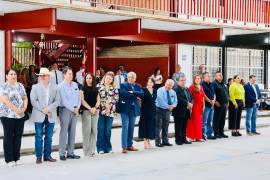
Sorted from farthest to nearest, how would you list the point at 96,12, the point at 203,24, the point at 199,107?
the point at 203,24 < the point at 96,12 < the point at 199,107

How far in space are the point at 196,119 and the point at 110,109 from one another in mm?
3334

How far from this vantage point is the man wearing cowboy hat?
A: 1167cm

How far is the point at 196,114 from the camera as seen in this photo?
616 inches

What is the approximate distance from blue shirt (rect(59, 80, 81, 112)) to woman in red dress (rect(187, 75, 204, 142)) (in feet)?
13.9

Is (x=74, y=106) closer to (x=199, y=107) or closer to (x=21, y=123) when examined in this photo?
(x=21, y=123)

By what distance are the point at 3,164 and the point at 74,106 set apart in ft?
5.62

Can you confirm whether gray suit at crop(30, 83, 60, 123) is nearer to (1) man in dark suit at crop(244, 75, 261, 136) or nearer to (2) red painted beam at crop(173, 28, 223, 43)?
(1) man in dark suit at crop(244, 75, 261, 136)

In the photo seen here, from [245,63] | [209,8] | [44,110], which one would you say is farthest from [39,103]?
[245,63]

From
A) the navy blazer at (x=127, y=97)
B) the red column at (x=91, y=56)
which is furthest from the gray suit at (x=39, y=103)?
the red column at (x=91, y=56)

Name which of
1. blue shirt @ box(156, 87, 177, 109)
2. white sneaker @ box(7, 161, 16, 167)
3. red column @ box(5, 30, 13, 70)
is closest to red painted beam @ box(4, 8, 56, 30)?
red column @ box(5, 30, 13, 70)

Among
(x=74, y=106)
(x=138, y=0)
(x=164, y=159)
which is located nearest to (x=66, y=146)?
(x=74, y=106)

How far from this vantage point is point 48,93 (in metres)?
11.8

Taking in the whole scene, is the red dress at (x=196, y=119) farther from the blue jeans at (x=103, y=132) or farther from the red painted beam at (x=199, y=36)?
the red painted beam at (x=199, y=36)

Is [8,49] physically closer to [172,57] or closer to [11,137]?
[172,57]
